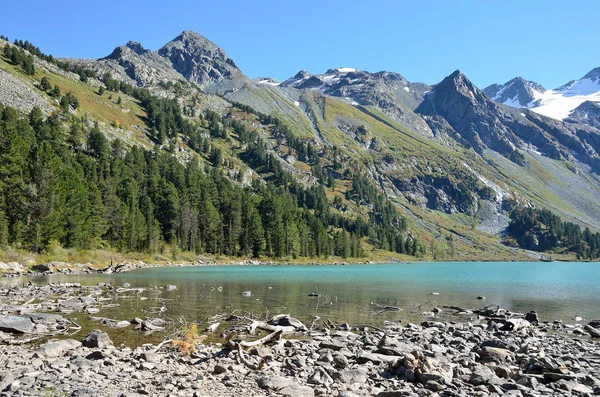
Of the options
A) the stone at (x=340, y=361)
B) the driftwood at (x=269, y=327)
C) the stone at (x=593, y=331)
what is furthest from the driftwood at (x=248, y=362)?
the stone at (x=593, y=331)

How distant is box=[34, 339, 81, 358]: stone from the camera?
1510cm

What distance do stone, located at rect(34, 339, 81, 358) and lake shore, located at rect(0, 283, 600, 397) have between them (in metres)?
0.04

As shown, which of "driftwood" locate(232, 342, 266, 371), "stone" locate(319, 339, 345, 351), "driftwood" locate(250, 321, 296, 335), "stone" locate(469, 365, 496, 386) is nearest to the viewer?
"stone" locate(469, 365, 496, 386)

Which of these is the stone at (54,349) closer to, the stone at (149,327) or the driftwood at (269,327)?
the stone at (149,327)

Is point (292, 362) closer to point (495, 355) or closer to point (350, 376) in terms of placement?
point (350, 376)

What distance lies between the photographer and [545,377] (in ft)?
47.2

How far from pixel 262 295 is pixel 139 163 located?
128m

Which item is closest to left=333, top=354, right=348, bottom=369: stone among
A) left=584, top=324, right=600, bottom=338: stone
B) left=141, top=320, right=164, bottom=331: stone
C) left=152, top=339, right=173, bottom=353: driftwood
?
left=152, top=339, right=173, bottom=353: driftwood

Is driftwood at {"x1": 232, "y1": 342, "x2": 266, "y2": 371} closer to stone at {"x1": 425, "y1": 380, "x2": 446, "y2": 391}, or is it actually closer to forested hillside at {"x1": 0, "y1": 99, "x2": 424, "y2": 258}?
stone at {"x1": 425, "y1": 380, "x2": 446, "y2": 391}

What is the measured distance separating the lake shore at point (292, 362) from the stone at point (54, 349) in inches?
1.5

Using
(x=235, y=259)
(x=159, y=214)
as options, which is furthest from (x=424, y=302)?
(x=159, y=214)

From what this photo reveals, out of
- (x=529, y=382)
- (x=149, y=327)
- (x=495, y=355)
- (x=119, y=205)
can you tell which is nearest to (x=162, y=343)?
(x=149, y=327)

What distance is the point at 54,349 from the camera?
50.7ft

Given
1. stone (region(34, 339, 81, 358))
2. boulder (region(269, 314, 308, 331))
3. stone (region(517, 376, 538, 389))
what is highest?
stone (region(34, 339, 81, 358))
